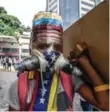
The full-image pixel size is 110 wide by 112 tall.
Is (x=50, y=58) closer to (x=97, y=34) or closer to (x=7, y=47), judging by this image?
(x=97, y=34)

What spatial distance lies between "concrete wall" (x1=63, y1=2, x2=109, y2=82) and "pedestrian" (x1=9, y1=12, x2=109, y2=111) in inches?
1.3

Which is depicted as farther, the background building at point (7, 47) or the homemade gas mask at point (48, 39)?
the background building at point (7, 47)

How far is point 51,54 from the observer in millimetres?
826

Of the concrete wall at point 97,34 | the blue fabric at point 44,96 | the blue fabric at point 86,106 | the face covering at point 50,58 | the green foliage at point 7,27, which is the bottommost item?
the blue fabric at point 86,106

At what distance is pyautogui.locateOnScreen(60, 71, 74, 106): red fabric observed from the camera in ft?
2.68

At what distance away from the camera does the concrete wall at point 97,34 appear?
75cm

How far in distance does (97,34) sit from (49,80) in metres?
0.20

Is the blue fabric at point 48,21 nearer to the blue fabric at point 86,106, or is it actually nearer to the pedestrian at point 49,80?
the pedestrian at point 49,80

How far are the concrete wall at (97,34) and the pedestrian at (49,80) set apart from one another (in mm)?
32

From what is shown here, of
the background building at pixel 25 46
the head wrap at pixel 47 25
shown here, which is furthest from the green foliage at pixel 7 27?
the head wrap at pixel 47 25

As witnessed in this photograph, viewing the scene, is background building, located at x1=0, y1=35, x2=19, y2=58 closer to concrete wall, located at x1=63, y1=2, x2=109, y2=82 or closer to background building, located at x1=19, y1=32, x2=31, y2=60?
background building, located at x1=19, y1=32, x2=31, y2=60

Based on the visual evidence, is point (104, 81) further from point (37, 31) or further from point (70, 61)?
point (37, 31)

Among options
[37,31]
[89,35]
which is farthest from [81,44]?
[37,31]


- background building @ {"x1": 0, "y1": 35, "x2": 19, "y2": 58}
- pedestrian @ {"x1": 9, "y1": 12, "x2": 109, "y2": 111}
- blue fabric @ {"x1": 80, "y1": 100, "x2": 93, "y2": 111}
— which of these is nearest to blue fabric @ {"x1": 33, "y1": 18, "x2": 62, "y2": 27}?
pedestrian @ {"x1": 9, "y1": 12, "x2": 109, "y2": 111}
